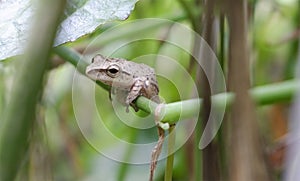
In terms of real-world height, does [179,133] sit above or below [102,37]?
below

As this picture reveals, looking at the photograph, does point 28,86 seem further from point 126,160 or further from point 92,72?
point 126,160

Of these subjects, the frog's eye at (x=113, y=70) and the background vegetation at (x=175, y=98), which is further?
the frog's eye at (x=113, y=70)

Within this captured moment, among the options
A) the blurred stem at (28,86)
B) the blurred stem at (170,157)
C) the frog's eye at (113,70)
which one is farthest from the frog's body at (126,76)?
the blurred stem at (28,86)

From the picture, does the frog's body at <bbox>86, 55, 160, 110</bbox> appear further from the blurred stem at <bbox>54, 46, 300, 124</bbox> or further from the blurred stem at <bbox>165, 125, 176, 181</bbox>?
the blurred stem at <bbox>165, 125, 176, 181</bbox>

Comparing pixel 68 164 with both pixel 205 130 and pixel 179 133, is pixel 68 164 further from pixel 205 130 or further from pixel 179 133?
pixel 205 130

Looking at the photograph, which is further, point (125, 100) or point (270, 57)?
point (270, 57)

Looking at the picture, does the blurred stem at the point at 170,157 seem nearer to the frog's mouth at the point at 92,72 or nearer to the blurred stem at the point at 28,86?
the frog's mouth at the point at 92,72

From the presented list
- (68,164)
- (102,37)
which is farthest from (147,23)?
(68,164)

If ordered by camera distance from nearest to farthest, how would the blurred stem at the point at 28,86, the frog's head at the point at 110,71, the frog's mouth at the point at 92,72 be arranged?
the blurred stem at the point at 28,86 → the frog's mouth at the point at 92,72 → the frog's head at the point at 110,71
